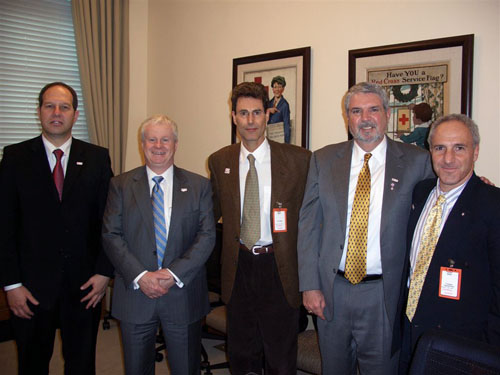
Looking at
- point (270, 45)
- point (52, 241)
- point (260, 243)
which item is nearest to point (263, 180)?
point (260, 243)

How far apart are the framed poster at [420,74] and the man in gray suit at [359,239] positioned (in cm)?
75

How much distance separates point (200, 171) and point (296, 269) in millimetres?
2266

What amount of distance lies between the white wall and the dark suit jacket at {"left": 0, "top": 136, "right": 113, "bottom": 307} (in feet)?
6.29

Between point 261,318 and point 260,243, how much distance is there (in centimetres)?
42

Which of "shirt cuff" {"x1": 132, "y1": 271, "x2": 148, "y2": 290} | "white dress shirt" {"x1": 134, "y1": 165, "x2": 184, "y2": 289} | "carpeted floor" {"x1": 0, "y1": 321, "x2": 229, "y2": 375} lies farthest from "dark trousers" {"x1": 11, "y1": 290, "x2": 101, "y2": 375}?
"carpeted floor" {"x1": 0, "y1": 321, "x2": 229, "y2": 375}

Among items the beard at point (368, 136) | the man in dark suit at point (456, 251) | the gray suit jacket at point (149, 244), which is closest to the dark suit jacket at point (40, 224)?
the gray suit jacket at point (149, 244)

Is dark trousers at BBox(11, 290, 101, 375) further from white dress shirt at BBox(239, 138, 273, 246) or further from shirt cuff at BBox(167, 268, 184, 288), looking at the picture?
white dress shirt at BBox(239, 138, 273, 246)

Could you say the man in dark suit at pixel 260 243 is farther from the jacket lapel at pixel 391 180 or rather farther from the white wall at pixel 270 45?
the white wall at pixel 270 45

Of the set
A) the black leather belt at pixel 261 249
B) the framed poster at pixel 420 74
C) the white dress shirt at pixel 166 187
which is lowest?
the black leather belt at pixel 261 249

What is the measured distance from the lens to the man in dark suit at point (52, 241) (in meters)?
2.29

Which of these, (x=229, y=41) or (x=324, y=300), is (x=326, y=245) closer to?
(x=324, y=300)

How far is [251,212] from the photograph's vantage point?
2.39 meters

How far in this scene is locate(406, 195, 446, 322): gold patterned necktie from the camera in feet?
6.04

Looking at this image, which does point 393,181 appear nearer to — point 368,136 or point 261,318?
point 368,136
